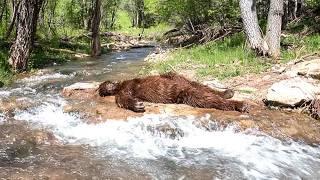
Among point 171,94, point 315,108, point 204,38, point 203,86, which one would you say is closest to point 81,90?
point 171,94

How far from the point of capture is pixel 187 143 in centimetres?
664

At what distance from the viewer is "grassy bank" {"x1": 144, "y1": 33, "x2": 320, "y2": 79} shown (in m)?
11.3

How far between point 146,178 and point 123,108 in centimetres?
290

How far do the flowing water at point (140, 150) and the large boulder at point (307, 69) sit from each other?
3210mm

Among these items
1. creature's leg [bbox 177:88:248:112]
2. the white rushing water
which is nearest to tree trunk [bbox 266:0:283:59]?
creature's leg [bbox 177:88:248:112]

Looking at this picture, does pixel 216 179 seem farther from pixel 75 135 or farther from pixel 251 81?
pixel 251 81

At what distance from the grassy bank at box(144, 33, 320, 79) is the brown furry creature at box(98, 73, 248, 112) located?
265 centimetres

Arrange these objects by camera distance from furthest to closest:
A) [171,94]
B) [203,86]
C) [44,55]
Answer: [44,55] → [203,86] → [171,94]

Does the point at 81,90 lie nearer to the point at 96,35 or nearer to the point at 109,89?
Result: the point at 109,89

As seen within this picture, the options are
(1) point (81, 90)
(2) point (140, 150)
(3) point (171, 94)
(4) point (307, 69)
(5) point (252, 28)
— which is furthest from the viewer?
(5) point (252, 28)

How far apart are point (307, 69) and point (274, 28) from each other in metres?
3.21

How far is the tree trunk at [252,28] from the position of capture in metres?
12.6

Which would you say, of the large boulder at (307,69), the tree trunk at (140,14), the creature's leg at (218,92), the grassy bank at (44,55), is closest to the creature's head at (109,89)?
the creature's leg at (218,92)

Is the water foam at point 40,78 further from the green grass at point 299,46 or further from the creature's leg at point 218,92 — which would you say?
the green grass at point 299,46
